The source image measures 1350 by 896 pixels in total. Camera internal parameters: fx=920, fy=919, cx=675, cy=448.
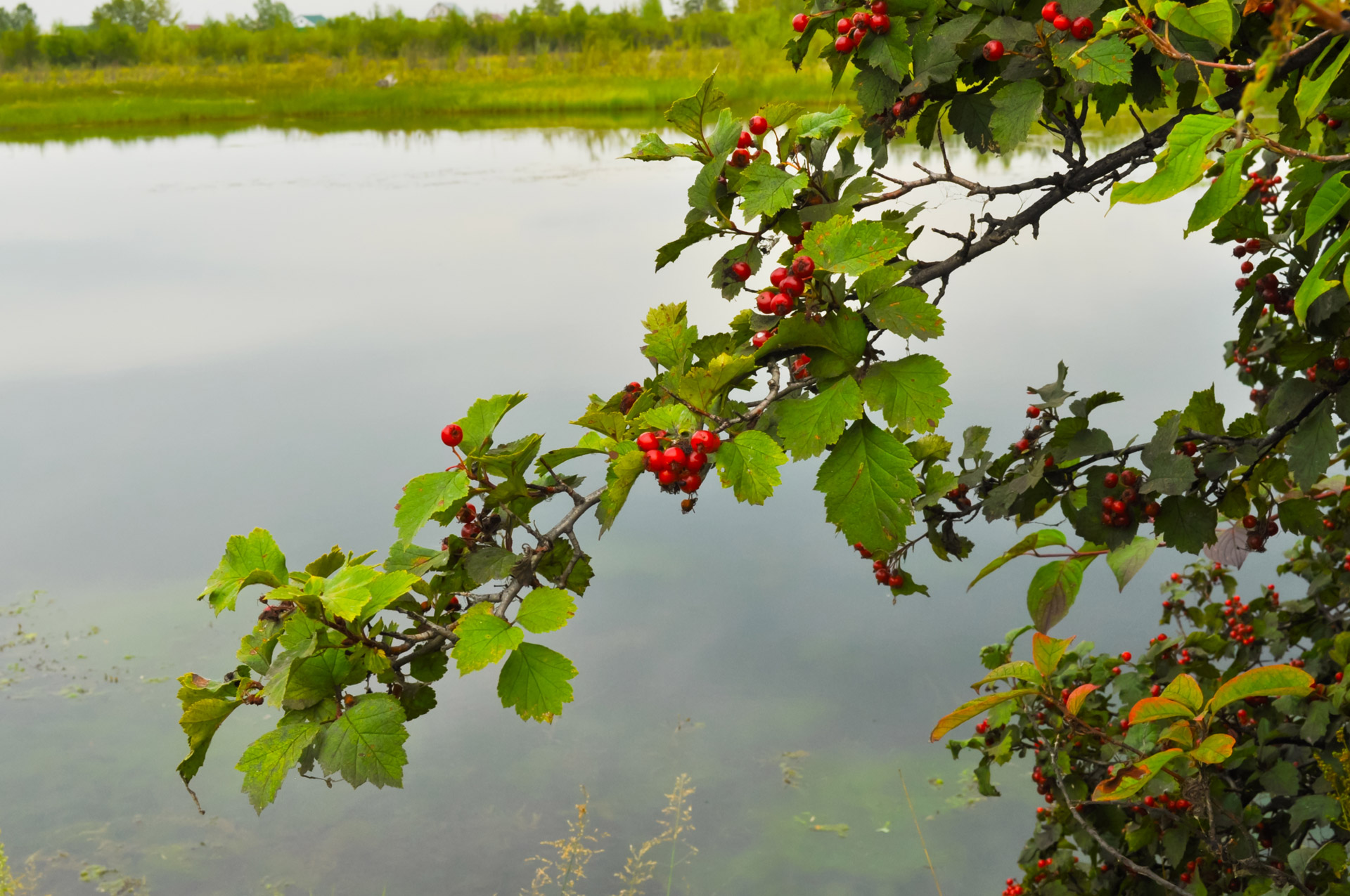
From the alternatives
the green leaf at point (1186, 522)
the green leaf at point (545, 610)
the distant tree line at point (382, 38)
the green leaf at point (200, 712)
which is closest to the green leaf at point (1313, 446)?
the green leaf at point (1186, 522)

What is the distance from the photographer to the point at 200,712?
81 cm

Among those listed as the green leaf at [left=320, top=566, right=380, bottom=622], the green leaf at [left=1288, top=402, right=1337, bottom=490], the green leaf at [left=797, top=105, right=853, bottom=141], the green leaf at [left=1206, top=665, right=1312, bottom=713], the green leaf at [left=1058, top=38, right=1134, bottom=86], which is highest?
the green leaf at [left=1058, top=38, right=1134, bottom=86]

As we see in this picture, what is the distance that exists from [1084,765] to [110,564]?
4.08 meters

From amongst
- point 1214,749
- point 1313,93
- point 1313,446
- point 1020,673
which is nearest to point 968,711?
point 1020,673

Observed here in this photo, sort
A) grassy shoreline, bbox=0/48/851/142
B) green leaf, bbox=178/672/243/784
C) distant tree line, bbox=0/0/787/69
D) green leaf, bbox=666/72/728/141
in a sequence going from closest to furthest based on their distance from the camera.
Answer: green leaf, bbox=178/672/243/784, green leaf, bbox=666/72/728/141, grassy shoreline, bbox=0/48/851/142, distant tree line, bbox=0/0/787/69

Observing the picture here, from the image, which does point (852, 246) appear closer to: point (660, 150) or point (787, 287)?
point (787, 287)

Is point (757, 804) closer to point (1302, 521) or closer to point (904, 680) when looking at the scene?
point (904, 680)

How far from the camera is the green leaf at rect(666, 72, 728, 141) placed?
3.13 ft

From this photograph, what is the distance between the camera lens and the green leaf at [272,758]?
2.35 ft

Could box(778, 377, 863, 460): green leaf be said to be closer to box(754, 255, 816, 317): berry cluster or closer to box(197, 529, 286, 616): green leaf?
box(754, 255, 816, 317): berry cluster

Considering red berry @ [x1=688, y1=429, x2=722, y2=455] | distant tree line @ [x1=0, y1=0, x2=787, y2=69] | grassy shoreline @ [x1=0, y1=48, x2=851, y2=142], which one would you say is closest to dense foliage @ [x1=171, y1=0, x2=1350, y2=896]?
red berry @ [x1=688, y1=429, x2=722, y2=455]

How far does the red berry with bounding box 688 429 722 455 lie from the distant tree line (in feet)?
73.9

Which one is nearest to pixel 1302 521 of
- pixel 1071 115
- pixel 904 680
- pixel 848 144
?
pixel 1071 115

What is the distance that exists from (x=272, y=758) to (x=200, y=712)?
0.38 ft
